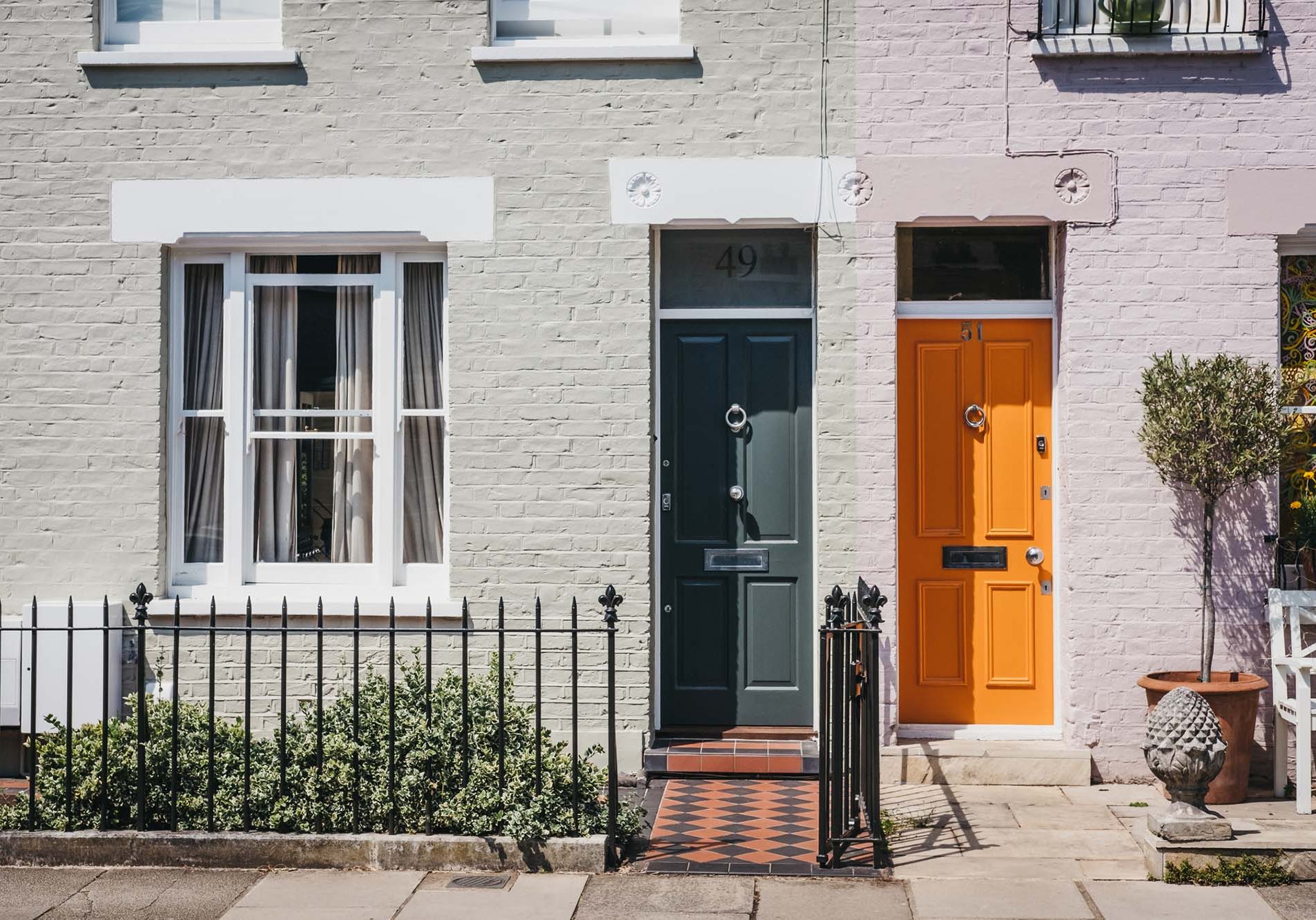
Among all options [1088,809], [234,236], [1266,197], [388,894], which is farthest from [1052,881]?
[234,236]

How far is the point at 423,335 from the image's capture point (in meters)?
8.05

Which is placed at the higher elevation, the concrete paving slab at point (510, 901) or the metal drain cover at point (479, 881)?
the metal drain cover at point (479, 881)

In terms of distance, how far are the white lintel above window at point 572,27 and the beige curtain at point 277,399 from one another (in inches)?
70.5

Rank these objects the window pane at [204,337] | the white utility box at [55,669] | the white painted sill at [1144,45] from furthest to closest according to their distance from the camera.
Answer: the window pane at [204,337] → the white utility box at [55,669] → the white painted sill at [1144,45]

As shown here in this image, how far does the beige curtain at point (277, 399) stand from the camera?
8.09 meters

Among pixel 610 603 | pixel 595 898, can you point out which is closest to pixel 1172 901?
pixel 595 898

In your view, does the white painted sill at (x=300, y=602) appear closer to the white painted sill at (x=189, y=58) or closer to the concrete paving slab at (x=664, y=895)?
the concrete paving slab at (x=664, y=895)

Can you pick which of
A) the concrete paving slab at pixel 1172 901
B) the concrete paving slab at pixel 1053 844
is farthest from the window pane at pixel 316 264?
the concrete paving slab at pixel 1172 901

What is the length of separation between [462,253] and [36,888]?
3.91m

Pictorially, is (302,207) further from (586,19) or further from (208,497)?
(586,19)

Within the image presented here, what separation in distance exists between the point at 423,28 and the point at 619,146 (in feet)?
4.32

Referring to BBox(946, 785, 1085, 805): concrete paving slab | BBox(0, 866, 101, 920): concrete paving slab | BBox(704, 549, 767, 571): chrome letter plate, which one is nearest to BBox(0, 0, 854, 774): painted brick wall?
BBox(704, 549, 767, 571): chrome letter plate

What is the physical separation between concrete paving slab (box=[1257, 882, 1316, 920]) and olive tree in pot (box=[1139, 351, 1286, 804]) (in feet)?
4.55

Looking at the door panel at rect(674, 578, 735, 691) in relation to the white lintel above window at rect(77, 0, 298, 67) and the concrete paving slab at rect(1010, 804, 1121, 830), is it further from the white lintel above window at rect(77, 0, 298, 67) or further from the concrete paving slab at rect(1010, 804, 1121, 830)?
the white lintel above window at rect(77, 0, 298, 67)
